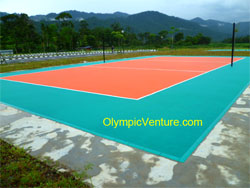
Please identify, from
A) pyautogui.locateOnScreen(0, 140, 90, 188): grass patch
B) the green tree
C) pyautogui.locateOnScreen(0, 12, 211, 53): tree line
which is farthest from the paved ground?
the green tree

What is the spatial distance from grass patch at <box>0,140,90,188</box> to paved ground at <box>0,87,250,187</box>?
0.18m

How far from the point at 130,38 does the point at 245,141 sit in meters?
73.9

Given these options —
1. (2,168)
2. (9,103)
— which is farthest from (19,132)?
(9,103)

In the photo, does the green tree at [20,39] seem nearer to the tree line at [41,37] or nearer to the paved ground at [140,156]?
the tree line at [41,37]

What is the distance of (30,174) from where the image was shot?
2.83 m

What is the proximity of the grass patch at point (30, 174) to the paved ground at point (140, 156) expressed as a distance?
0.59 feet

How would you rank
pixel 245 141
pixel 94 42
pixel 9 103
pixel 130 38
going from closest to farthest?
pixel 245 141 → pixel 9 103 → pixel 94 42 → pixel 130 38

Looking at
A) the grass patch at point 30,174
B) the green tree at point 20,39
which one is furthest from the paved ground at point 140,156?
the green tree at point 20,39

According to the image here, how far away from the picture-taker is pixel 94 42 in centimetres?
6072

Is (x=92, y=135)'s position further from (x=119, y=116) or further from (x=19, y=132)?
(x=19, y=132)

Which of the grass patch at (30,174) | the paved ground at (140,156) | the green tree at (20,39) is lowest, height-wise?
the grass patch at (30,174)

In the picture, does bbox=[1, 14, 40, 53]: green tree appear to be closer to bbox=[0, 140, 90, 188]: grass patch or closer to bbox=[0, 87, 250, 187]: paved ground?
bbox=[0, 87, 250, 187]: paved ground

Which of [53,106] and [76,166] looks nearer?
[76,166]

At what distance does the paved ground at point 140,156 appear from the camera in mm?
2664
